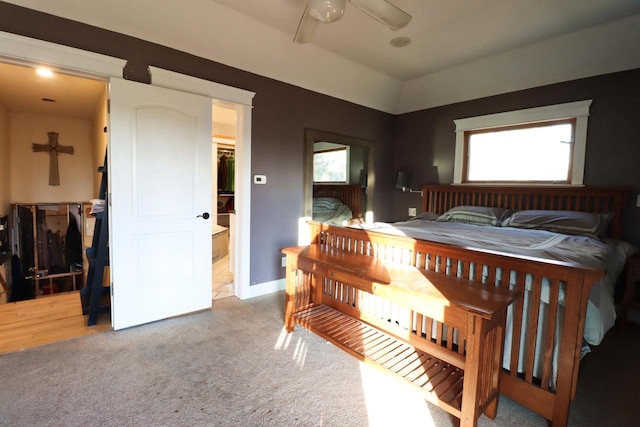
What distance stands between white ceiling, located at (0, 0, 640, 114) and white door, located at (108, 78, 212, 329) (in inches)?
20.5

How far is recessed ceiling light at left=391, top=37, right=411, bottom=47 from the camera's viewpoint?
3071 mm

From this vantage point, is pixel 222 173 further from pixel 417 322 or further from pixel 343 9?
pixel 417 322

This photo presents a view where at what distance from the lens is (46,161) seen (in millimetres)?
5285

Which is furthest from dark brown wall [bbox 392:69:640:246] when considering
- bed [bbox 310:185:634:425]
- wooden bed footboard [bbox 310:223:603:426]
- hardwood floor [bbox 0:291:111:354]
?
hardwood floor [bbox 0:291:111:354]

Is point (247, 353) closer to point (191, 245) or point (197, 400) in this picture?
point (197, 400)

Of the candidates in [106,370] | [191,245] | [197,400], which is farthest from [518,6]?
[106,370]

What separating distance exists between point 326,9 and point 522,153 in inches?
118

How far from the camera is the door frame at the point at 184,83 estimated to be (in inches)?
80.8

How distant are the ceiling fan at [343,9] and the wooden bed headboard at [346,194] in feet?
10.00

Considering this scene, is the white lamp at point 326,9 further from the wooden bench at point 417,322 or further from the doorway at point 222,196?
the wooden bench at point 417,322

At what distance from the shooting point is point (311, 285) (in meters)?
2.73

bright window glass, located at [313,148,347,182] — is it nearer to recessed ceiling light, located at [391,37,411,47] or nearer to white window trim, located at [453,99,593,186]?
white window trim, located at [453,99,593,186]

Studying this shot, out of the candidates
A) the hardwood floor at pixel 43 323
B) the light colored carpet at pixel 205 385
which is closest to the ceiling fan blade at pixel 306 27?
the light colored carpet at pixel 205 385

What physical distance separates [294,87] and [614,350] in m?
3.68
